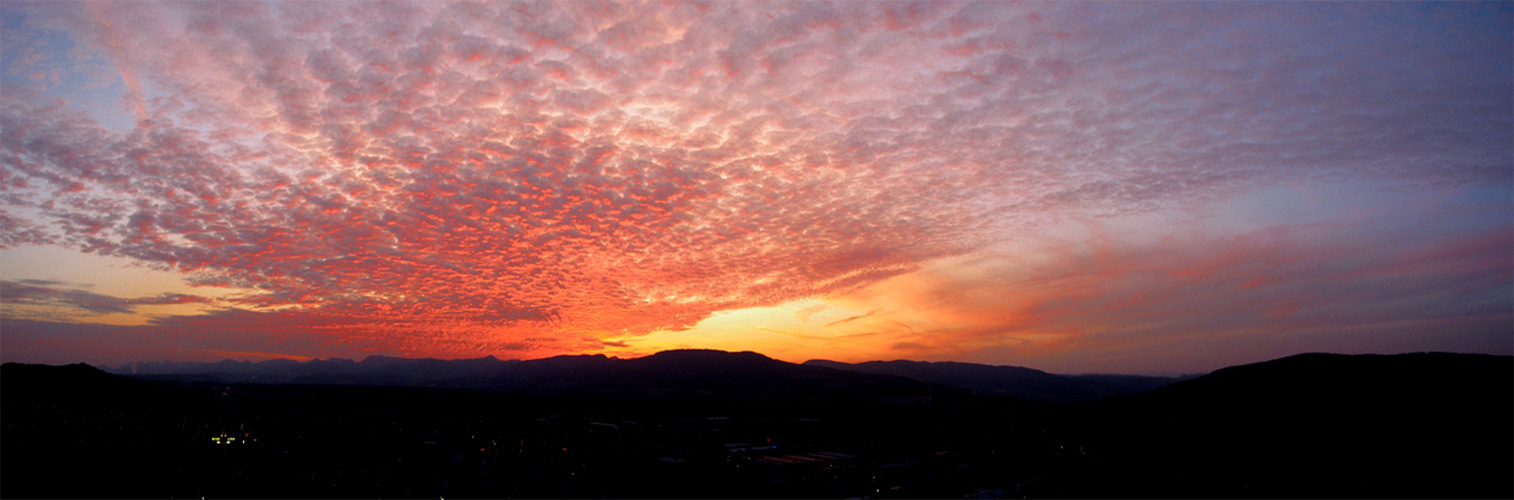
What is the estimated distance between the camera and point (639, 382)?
7569 inches

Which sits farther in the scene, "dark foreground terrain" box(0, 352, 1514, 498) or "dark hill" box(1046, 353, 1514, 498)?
"dark foreground terrain" box(0, 352, 1514, 498)

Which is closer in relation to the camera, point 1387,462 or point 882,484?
point 1387,462

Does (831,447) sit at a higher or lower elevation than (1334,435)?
lower

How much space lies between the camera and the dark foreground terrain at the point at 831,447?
27312 mm

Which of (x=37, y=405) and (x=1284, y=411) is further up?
(x=1284, y=411)

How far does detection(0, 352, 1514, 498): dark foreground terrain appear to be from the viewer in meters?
27.3

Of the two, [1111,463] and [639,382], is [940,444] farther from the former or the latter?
[639,382]

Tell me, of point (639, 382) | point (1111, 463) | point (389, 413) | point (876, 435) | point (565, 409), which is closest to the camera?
point (1111, 463)

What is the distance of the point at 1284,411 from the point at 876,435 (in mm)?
46286

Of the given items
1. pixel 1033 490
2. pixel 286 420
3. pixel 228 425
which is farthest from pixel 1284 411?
pixel 286 420

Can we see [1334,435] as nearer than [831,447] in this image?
Yes

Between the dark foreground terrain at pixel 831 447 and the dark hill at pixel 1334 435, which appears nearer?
the dark hill at pixel 1334 435

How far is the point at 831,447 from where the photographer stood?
6106 centimetres

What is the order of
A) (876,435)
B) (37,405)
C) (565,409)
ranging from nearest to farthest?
1. (37,405)
2. (876,435)
3. (565,409)
